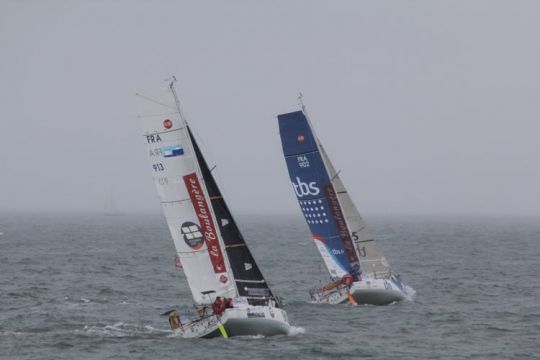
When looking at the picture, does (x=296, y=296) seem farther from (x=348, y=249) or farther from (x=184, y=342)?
(x=184, y=342)

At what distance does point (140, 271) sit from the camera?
56.8m

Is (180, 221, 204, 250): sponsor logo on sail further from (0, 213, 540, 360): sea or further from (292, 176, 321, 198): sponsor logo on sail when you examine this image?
(292, 176, 321, 198): sponsor logo on sail

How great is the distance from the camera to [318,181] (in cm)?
3922

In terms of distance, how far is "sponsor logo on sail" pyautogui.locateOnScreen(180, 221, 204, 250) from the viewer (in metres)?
28.2

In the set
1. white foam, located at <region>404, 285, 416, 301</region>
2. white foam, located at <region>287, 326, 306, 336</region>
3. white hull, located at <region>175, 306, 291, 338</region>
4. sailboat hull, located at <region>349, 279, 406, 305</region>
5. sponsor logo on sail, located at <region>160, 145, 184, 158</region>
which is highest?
sponsor logo on sail, located at <region>160, 145, 184, 158</region>

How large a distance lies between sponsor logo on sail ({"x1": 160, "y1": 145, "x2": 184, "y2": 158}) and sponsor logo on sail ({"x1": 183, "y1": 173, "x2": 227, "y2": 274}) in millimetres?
879

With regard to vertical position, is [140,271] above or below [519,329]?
above

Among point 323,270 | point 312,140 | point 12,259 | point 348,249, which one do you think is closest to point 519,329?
point 348,249

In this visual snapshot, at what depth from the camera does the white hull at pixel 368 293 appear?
36.9 m

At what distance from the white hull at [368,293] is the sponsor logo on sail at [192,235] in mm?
11309

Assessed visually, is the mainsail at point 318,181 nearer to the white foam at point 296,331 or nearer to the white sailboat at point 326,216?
the white sailboat at point 326,216

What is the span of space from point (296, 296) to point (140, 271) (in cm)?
1830

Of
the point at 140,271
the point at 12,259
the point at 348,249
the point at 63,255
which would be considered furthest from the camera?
the point at 63,255

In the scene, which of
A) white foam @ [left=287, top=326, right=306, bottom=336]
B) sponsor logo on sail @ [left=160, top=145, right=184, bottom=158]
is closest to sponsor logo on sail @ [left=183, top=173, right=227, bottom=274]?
sponsor logo on sail @ [left=160, top=145, right=184, bottom=158]
